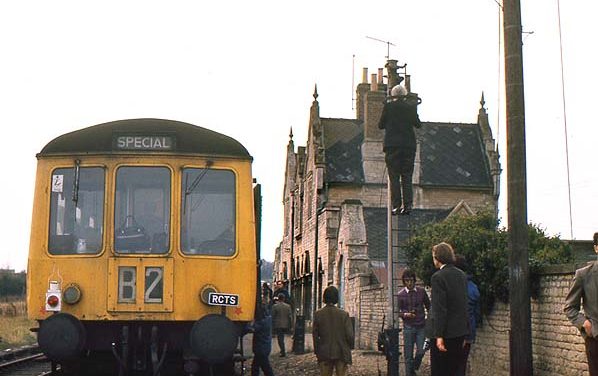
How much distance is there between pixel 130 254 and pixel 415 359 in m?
6.08

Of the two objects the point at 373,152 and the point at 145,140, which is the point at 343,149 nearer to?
the point at 373,152

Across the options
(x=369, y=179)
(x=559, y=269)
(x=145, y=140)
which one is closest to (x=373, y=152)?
(x=369, y=179)

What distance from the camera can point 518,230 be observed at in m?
11.9

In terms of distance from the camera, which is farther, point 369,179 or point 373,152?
point 373,152

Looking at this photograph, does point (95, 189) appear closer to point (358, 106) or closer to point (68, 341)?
point (68, 341)

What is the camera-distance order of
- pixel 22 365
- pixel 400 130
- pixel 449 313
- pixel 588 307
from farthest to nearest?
1. pixel 22 365
2. pixel 400 130
3. pixel 449 313
4. pixel 588 307

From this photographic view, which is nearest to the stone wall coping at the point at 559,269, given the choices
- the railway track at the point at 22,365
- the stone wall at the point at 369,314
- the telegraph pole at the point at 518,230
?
the telegraph pole at the point at 518,230

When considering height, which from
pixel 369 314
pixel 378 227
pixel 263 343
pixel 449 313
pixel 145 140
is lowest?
pixel 263 343

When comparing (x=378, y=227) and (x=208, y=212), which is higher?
(x=378, y=227)

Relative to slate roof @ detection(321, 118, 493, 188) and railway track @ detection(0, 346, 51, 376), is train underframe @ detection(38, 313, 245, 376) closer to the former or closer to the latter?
railway track @ detection(0, 346, 51, 376)

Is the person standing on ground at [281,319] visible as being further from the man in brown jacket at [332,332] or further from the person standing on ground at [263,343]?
the man in brown jacket at [332,332]

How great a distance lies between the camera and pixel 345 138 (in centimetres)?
3972

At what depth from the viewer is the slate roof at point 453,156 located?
38.7m

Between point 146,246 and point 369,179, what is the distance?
2778cm
